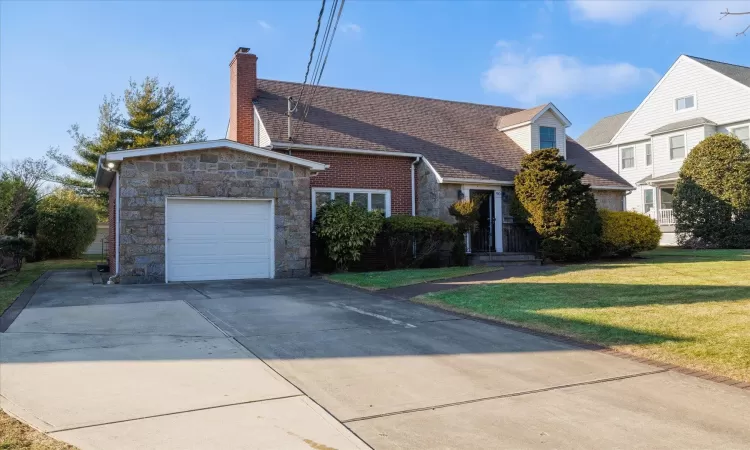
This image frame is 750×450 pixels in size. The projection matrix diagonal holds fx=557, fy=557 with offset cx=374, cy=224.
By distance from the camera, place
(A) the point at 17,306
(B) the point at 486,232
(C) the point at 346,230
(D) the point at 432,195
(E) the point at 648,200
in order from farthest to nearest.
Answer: (E) the point at 648,200, (B) the point at 486,232, (D) the point at 432,195, (C) the point at 346,230, (A) the point at 17,306

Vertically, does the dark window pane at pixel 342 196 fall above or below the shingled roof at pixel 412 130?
below

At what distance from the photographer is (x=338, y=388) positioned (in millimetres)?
4824

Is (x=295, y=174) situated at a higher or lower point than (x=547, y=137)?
lower

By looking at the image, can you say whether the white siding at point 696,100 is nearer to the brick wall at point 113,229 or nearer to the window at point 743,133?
the window at point 743,133

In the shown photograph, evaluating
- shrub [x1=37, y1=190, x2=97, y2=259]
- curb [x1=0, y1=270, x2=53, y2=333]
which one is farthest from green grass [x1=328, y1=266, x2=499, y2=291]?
shrub [x1=37, y1=190, x2=97, y2=259]

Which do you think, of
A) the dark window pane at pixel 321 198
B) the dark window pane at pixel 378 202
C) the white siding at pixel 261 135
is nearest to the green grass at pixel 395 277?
the dark window pane at pixel 321 198

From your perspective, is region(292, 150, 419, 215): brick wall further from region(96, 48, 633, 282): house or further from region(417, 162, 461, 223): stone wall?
region(417, 162, 461, 223): stone wall

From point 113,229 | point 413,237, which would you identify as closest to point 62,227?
→ point 113,229

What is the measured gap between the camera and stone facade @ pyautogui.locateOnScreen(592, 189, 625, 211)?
20.4 metres

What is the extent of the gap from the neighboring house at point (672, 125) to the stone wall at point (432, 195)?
13732mm

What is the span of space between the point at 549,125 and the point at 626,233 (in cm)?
564

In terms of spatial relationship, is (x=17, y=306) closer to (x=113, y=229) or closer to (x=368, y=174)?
(x=113, y=229)

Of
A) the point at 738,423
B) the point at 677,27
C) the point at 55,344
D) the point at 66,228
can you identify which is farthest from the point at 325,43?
the point at 66,228

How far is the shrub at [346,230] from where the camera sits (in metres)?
14.6
